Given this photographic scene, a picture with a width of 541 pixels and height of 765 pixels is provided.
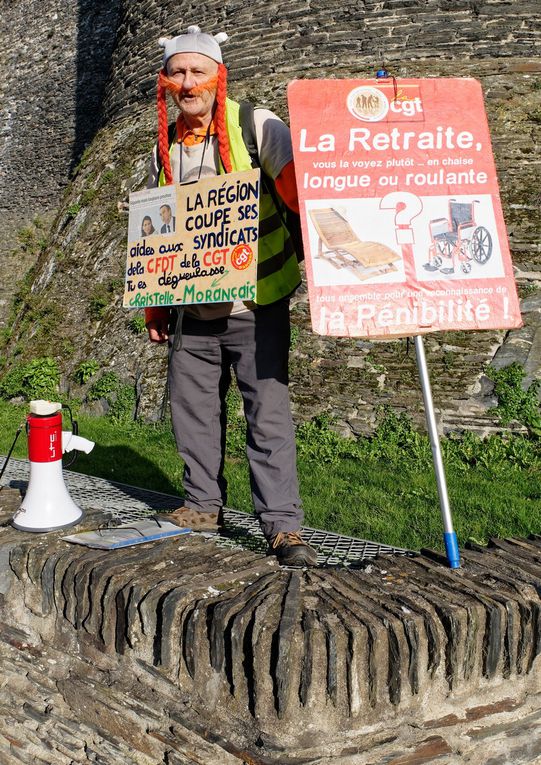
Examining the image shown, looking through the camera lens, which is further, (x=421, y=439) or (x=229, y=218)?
(x=421, y=439)

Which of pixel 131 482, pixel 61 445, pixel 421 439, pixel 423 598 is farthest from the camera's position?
pixel 421 439

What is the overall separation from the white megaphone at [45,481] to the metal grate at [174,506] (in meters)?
0.31

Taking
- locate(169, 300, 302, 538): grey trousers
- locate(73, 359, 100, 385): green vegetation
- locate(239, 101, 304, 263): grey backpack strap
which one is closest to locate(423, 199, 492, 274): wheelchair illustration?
locate(239, 101, 304, 263): grey backpack strap

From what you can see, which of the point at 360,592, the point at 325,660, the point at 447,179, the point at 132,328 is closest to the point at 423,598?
the point at 360,592

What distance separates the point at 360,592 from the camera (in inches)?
89.4

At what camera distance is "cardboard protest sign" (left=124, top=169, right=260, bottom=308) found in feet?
9.36

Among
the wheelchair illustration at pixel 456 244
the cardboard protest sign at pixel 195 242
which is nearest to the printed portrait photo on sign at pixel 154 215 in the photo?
the cardboard protest sign at pixel 195 242

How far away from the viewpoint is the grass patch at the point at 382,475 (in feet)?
13.4

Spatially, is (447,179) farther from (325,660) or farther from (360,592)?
(325,660)

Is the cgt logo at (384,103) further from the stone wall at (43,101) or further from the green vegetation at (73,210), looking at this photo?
the stone wall at (43,101)

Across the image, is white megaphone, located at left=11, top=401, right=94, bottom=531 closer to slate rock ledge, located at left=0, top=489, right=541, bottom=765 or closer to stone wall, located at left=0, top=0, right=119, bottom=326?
slate rock ledge, located at left=0, top=489, right=541, bottom=765

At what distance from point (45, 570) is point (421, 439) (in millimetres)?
3865

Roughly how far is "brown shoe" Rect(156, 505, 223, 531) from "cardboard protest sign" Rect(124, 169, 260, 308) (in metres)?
0.99

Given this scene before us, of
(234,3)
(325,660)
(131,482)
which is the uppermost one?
(234,3)
